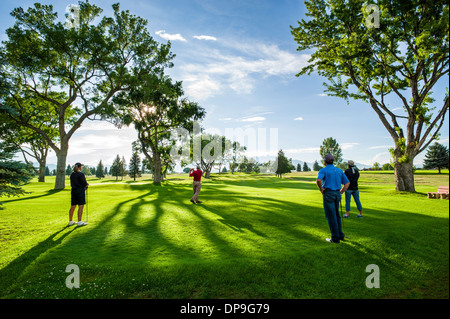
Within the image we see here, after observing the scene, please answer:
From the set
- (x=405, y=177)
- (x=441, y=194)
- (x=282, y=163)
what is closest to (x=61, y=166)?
(x=441, y=194)

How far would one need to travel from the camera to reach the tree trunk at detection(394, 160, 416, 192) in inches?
699

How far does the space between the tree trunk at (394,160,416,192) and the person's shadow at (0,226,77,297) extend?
2405 centimetres

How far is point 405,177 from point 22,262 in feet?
81.0

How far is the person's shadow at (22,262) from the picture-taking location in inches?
165

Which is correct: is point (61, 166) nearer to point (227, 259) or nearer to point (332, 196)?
point (227, 259)

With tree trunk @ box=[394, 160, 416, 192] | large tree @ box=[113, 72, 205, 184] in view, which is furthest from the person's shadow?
large tree @ box=[113, 72, 205, 184]

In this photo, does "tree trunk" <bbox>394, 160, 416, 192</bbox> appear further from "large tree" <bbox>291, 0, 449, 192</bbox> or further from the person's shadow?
the person's shadow

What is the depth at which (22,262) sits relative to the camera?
16.5 ft

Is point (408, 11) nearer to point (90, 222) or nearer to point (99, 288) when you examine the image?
point (99, 288)

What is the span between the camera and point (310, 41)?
2041 cm
